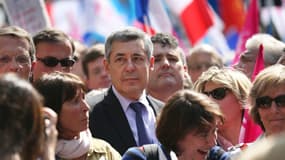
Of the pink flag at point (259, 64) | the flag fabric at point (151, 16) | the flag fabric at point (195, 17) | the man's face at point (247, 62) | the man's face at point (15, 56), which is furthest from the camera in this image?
the flag fabric at point (195, 17)

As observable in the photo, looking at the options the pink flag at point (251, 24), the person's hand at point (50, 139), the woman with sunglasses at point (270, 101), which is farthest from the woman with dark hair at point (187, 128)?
the pink flag at point (251, 24)

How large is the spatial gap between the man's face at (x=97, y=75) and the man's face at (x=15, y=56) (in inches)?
124

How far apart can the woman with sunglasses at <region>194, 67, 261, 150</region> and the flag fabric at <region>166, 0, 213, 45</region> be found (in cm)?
473

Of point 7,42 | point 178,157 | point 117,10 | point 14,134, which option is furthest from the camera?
point 117,10

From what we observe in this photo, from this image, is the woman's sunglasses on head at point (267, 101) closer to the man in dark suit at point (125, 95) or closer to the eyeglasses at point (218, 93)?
the eyeglasses at point (218, 93)

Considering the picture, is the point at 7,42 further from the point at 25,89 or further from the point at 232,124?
the point at 25,89

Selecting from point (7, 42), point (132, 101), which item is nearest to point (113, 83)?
point (132, 101)

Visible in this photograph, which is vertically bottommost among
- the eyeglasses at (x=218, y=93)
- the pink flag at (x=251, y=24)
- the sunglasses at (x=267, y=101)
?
the sunglasses at (x=267, y=101)

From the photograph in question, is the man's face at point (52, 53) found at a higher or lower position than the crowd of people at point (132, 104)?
higher

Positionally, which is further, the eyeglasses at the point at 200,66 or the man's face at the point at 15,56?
the eyeglasses at the point at 200,66

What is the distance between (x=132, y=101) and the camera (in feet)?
23.0

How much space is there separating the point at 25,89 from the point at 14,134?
178mm

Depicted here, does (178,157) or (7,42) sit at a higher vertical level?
(7,42)

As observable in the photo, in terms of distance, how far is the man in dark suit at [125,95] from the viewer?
22.1 feet
